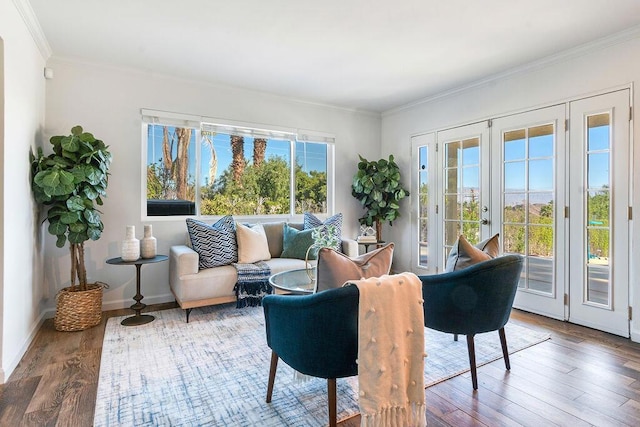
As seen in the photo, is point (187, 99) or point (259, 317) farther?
point (187, 99)

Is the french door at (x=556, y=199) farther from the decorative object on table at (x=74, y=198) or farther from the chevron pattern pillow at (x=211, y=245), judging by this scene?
the decorative object on table at (x=74, y=198)

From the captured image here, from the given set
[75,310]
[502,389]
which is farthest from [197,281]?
[502,389]

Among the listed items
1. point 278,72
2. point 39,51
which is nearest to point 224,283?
point 278,72

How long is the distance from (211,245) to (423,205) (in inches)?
116

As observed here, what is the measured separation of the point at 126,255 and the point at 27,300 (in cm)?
77

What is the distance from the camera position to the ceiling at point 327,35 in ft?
8.37

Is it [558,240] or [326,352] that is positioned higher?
[558,240]

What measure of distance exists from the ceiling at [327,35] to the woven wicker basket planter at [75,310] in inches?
89.3

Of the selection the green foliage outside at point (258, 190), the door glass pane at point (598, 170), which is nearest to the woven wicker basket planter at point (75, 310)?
the green foliage outside at point (258, 190)

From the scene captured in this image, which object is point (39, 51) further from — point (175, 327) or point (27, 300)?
point (175, 327)

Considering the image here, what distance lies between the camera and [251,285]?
11.5ft

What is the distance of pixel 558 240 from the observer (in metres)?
3.41

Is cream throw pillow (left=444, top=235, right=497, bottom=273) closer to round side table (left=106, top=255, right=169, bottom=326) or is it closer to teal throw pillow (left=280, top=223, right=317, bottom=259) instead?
teal throw pillow (left=280, top=223, right=317, bottom=259)

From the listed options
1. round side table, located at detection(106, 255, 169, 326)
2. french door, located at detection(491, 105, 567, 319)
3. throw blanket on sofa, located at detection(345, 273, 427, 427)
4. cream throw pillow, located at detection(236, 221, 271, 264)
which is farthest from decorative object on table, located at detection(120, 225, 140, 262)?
french door, located at detection(491, 105, 567, 319)
